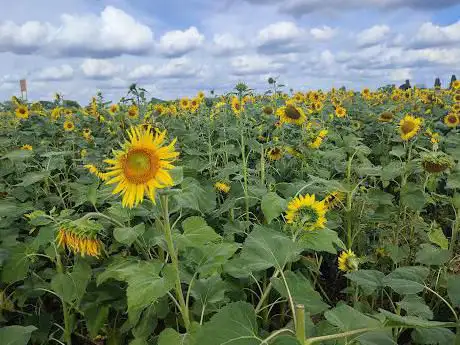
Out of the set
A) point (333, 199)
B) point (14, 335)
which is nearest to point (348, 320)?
point (14, 335)

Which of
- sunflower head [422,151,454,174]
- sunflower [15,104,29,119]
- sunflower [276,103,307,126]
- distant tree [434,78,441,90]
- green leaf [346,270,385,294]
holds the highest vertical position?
distant tree [434,78,441,90]

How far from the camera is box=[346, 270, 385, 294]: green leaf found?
183 cm

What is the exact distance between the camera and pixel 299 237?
1.97m

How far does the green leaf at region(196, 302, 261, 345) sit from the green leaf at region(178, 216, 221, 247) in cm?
53

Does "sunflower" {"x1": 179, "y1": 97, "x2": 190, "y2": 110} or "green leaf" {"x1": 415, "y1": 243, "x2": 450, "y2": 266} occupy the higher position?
"sunflower" {"x1": 179, "y1": 97, "x2": 190, "y2": 110}

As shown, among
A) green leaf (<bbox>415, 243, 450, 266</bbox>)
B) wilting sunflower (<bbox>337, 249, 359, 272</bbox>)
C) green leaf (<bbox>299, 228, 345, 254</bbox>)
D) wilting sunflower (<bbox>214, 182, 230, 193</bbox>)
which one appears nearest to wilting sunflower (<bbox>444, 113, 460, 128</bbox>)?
wilting sunflower (<bbox>214, 182, 230, 193</bbox>)

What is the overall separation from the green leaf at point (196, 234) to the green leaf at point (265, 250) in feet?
0.44

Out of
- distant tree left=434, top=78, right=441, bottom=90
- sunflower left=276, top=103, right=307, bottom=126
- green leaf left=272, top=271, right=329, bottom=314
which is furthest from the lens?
distant tree left=434, top=78, right=441, bottom=90

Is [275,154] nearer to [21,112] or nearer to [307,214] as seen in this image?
[307,214]

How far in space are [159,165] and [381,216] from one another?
1577mm

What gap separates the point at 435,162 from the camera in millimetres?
2393

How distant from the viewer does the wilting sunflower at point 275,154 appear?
3705 mm

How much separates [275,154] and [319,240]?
1.86 m

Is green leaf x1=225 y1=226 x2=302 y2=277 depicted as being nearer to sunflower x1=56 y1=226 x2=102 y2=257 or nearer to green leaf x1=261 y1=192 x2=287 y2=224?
green leaf x1=261 y1=192 x2=287 y2=224
